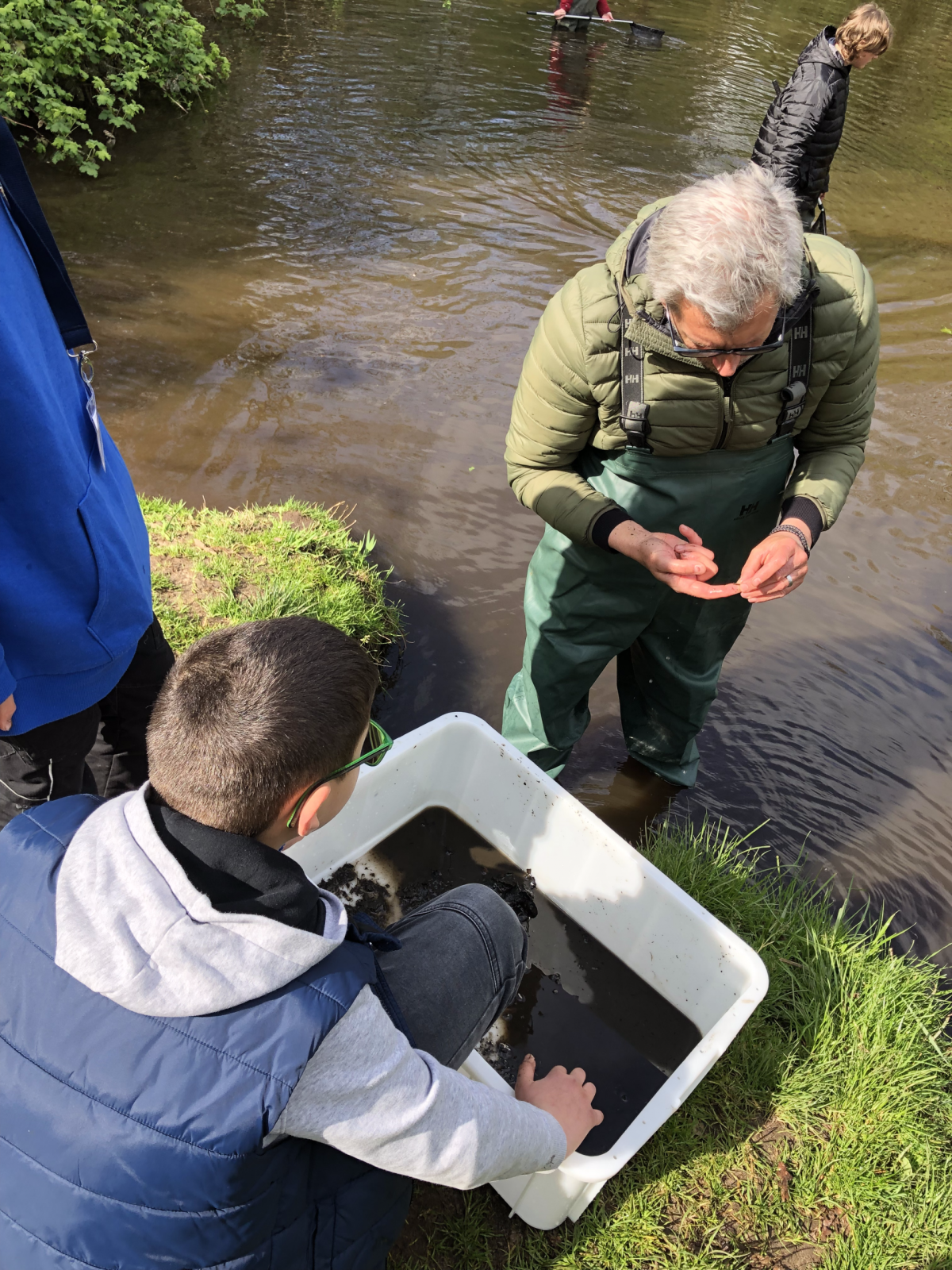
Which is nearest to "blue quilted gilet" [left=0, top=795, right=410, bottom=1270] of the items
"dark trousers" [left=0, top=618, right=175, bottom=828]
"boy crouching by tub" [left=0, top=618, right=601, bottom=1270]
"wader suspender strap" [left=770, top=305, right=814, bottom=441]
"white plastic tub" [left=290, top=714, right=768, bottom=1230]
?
"boy crouching by tub" [left=0, top=618, right=601, bottom=1270]

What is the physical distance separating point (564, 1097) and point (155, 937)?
114 centimetres

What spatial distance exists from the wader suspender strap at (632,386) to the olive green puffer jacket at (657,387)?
0.01 metres

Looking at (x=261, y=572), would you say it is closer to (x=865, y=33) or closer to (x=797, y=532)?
(x=797, y=532)

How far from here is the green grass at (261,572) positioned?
305cm

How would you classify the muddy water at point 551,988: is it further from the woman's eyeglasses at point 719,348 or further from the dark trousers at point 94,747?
the woman's eyeglasses at point 719,348

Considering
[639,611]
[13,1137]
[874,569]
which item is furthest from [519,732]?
[874,569]

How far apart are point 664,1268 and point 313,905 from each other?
4.40 ft

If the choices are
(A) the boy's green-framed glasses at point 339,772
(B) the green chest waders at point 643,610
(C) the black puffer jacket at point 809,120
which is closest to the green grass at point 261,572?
(B) the green chest waders at point 643,610

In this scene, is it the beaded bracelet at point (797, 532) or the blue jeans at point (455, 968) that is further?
the beaded bracelet at point (797, 532)

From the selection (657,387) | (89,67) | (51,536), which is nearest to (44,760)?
(51,536)

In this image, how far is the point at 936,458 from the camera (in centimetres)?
491

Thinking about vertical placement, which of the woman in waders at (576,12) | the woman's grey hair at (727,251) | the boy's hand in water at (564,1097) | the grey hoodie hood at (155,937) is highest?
the woman in waders at (576,12)

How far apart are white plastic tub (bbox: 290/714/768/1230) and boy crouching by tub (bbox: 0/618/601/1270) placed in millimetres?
664

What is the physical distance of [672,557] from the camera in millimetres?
1990
